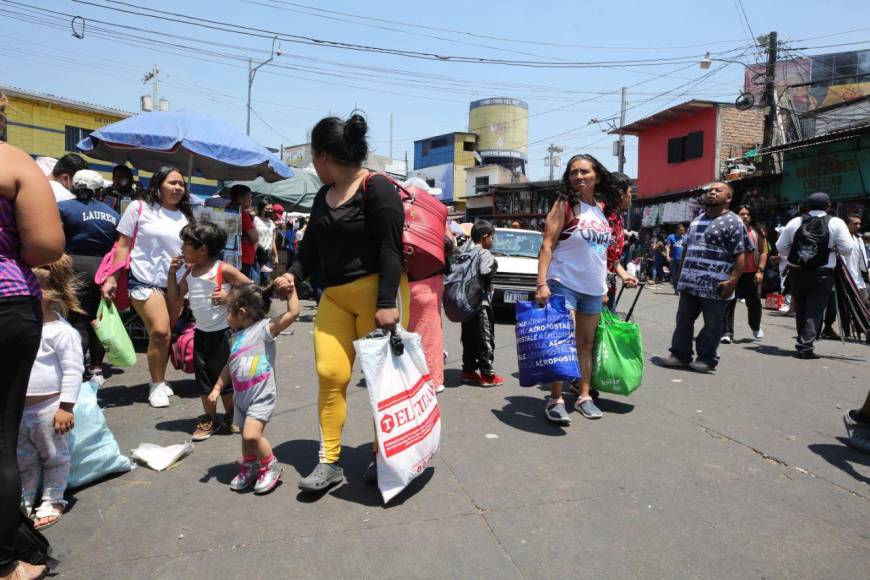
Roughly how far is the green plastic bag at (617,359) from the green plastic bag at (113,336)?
3668 millimetres

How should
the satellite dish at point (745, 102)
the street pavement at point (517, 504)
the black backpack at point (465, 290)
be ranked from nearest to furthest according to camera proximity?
1. the street pavement at point (517, 504)
2. the black backpack at point (465, 290)
3. the satellite dish at point (745, 102)

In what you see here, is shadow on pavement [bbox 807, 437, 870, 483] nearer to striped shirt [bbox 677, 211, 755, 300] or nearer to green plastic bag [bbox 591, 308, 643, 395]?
green plastic bag [bbox 591, 308, 643, 395]

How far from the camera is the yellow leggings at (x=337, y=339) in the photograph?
3.22m

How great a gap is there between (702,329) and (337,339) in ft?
15.4

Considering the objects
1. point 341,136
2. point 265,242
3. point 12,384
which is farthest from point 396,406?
point 265,242

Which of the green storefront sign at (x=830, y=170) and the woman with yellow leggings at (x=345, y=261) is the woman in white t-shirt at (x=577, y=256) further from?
the green storefront sign at (x=830, y=170)

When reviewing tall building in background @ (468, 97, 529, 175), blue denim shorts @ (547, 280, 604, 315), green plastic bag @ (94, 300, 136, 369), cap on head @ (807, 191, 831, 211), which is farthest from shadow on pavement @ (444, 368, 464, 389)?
tall building in background @ (468, 97, 529, 175)

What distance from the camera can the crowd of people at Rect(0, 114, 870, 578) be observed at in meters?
2.26

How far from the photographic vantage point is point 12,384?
7.22ft

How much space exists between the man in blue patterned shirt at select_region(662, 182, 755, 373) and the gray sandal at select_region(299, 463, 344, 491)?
4541 mm

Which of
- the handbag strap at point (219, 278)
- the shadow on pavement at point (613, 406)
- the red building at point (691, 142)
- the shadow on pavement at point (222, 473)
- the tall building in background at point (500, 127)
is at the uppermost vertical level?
the tall building in background at point (500, 127)

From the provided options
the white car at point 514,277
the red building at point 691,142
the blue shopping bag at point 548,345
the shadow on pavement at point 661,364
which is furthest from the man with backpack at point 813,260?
the red building at point 691,142

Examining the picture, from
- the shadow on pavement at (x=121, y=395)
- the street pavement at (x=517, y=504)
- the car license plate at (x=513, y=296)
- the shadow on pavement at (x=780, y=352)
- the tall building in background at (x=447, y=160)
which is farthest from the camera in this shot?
the tall building in background at (x=447, y=160)

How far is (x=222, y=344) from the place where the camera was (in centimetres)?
433
